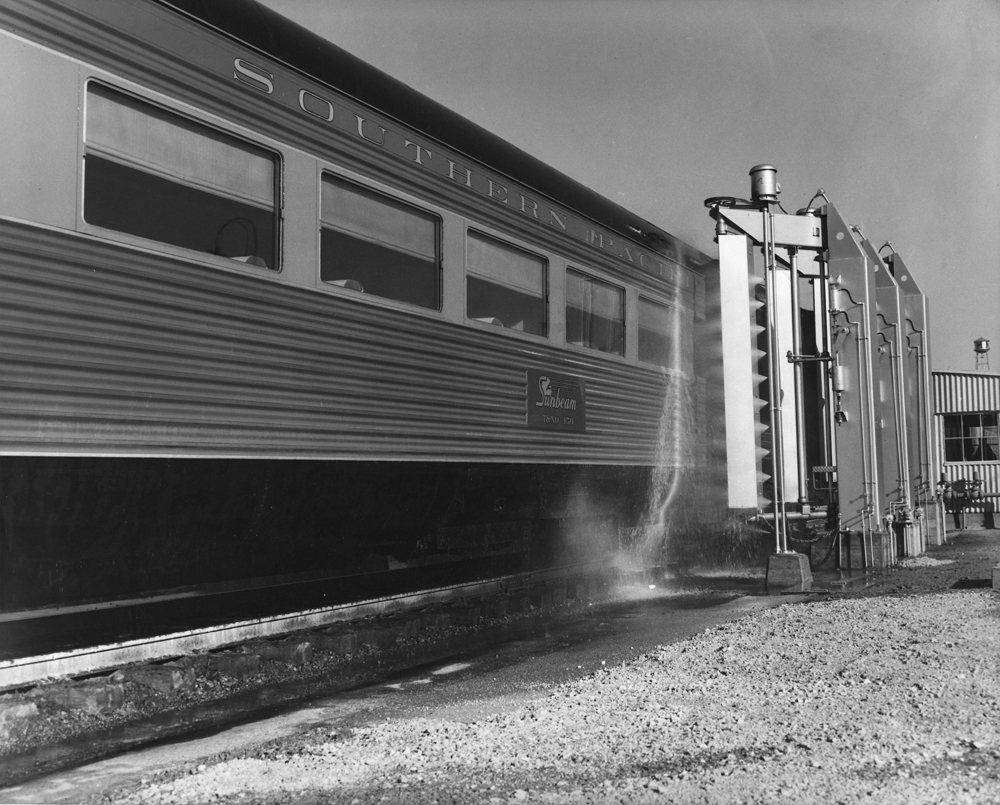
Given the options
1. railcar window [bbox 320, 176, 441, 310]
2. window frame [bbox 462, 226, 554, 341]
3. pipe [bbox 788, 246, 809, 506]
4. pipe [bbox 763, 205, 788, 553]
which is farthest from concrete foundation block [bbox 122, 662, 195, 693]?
pipe [bbox 788, 246, 809, 506]

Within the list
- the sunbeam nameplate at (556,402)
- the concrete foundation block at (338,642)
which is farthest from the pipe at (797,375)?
the concrete foundation block at (338,642)

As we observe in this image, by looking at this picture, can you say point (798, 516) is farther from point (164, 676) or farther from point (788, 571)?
point (164, 676)

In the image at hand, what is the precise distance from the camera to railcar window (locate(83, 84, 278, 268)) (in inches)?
191

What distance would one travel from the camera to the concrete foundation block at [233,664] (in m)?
5.15

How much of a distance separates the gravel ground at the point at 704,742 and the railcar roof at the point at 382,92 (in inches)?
149

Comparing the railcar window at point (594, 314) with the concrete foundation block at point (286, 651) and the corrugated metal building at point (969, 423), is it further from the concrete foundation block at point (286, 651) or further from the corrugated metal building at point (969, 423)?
the corrugated metal building at point (969, 423)

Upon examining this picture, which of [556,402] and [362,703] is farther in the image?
[556,402]

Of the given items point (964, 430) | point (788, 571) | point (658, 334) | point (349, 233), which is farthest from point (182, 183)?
point (964, 430)

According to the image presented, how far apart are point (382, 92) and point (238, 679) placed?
375 centimetres

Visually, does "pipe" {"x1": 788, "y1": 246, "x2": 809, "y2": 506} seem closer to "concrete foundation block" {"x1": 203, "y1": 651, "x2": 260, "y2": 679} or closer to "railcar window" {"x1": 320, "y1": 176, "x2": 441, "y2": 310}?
"railcar window" {"x1": 320, "y1": 176, "x2": 441, "y2": 310}

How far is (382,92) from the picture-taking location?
6602 mm

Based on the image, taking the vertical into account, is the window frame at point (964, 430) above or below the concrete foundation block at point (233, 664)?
above

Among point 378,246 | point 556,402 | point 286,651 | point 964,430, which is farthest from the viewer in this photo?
point 964,430

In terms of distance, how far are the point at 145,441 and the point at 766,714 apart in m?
3.15
